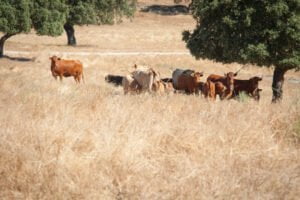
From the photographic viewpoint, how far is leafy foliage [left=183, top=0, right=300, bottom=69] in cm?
2081

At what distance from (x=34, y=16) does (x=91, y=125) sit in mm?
29065

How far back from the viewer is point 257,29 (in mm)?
21484

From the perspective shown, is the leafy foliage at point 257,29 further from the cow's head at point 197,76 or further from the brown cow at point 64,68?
the brown cow at point 64,68

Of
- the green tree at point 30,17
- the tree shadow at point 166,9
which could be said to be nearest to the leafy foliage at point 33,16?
the green tree at point 30,17

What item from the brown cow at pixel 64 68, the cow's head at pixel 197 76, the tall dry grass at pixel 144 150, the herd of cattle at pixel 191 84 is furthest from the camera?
the brown cow at pixel 64 68

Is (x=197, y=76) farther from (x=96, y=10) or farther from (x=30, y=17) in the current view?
(x=96, y=10)

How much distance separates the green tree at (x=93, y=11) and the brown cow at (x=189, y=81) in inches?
997

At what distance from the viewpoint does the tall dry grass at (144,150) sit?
4559mm

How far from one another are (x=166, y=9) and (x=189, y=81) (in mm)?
63037

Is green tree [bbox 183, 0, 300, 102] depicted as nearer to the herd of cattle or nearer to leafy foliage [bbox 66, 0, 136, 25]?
the herd of cattle

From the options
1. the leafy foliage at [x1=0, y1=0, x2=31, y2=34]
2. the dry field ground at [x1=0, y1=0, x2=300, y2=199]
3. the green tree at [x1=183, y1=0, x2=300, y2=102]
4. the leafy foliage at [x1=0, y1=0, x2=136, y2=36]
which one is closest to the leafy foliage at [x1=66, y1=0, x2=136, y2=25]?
the leafy foliage at [x1=0, y1=0, x2=136, y2=36]

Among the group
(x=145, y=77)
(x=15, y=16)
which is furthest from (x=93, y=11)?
(x=145, y=77)

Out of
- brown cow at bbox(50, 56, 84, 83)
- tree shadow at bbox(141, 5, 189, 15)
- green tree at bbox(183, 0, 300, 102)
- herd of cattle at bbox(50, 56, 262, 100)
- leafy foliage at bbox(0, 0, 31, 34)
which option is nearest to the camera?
herd of cattle at bbox(50, 56, 262, 100)

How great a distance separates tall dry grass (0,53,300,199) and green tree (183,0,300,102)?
47.2 ft
